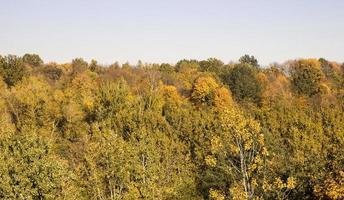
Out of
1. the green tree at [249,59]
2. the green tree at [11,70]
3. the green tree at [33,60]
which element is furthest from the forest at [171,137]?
the green tree at [249,59]

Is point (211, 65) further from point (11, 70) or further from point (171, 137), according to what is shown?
point (171, 137)

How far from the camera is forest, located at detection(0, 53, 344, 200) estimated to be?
2834cm

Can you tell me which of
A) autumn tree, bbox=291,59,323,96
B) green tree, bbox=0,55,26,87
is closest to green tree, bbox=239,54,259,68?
autumn tree, bbox=291,59,323,96

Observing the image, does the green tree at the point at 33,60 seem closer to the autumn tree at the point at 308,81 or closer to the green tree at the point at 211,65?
the green tree at the point at 211,65

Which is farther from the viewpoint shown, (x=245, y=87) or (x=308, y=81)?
(x=308, y=81)

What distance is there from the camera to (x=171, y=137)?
60344mm

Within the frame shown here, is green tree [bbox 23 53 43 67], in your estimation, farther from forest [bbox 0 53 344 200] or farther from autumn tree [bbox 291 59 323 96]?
autumn tree [bbox 291 59 323 96]

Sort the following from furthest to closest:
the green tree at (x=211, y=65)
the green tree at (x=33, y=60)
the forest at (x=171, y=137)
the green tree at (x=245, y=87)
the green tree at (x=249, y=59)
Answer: the green tree at (x=249, y=59), the green tree at (x=33, y=60), the green tree at (x=211, y=65), the green tree at (x=245, y=87), the forest at (x=171, y=137)

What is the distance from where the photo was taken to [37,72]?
13912 centimetres

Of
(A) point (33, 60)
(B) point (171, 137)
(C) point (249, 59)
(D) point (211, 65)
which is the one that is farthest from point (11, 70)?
(C) point (249, 59)

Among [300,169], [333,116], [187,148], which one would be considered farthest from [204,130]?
[300,169]

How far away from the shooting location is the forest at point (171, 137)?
28344 mm

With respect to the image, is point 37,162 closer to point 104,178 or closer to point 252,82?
point 104,178

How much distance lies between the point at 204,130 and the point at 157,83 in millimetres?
47834
